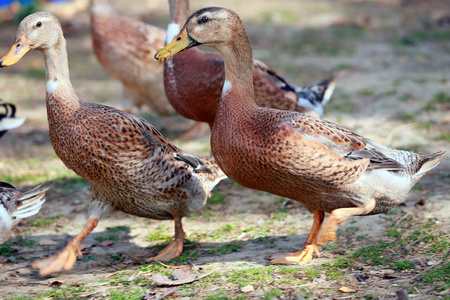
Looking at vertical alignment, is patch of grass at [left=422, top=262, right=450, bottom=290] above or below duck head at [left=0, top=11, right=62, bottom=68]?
below

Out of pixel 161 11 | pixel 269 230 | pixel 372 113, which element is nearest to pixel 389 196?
pixel 269 230

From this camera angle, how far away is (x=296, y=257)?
399 cm

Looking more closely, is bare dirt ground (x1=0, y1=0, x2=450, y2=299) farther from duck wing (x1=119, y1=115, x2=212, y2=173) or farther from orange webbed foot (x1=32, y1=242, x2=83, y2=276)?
duck wing (x1=119, y1=115, x2=212, y2=173)

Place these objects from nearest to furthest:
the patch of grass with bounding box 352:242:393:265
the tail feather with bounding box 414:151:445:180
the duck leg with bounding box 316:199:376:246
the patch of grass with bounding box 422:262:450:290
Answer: the patch of grass with bounding box 422:262:450:290 < the duck leg with bounding box 316:199:376:246 < the patch of grass with bounding box 352:242:393:265 < the tail feather with bounding box 414:151:445:180

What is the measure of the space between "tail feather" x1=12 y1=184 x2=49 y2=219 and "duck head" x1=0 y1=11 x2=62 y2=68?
3.29 feet

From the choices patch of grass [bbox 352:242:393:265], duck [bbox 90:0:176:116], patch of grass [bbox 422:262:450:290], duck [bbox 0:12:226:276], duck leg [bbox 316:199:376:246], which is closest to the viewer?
patch of grass [bbox 422:262:450:290]

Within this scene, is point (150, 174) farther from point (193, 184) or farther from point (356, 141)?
point (356, 141)

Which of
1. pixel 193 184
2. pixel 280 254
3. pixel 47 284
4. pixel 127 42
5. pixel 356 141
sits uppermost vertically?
pixel 127 42

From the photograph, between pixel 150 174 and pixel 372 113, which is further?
pixel 372 113

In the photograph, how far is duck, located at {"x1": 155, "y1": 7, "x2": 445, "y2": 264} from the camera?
3.66m

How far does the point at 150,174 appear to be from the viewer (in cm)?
416

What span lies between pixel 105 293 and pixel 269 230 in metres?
1.55

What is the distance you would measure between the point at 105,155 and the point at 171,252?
94 centimetres

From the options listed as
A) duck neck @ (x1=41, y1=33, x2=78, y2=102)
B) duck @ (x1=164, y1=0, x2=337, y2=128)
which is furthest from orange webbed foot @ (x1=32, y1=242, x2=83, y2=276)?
duck @ (x1=164, y1=0, x2=337, y2=128)
